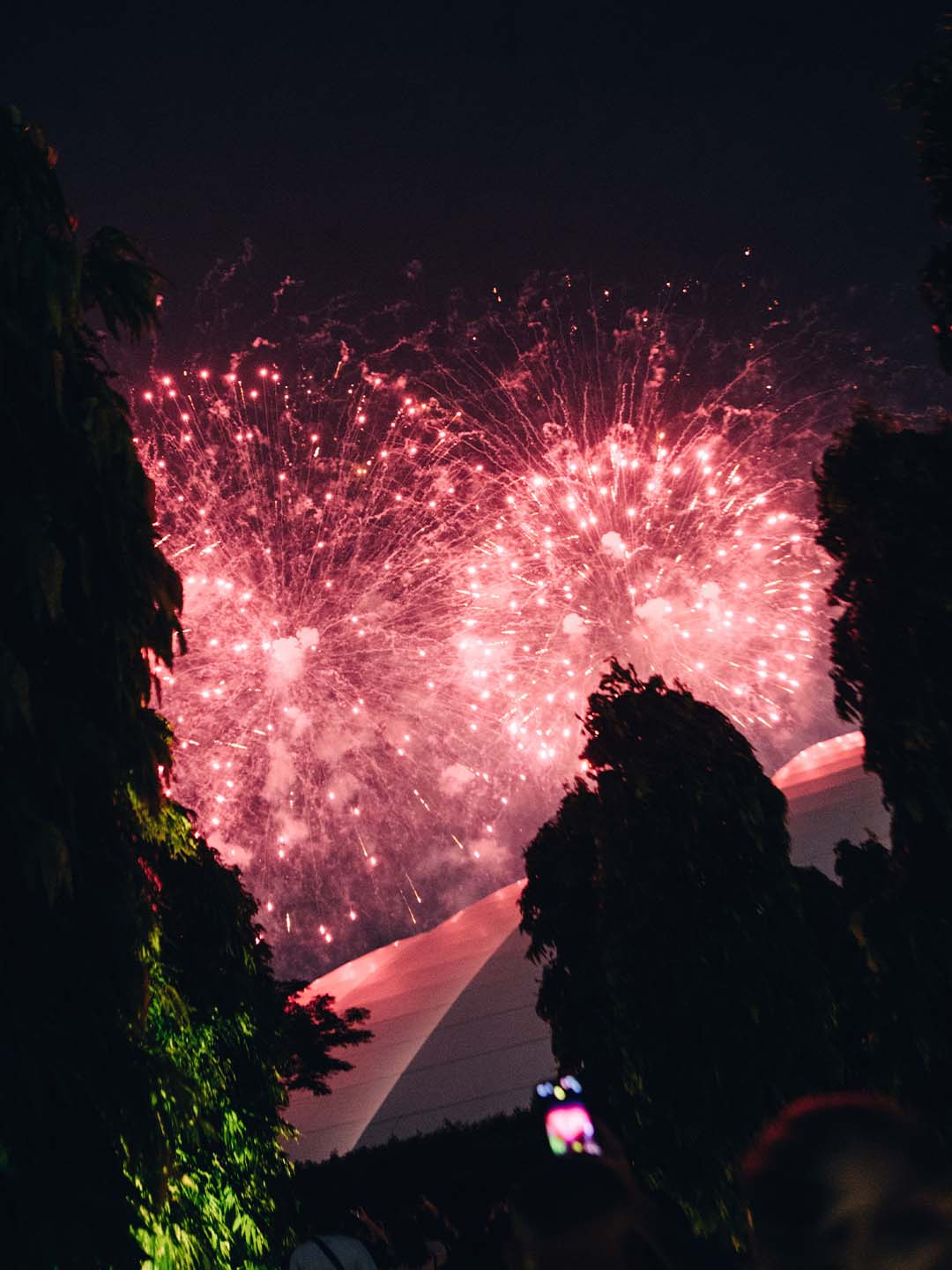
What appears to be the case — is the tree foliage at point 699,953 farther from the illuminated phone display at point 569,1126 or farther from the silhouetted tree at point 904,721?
the silhouetted tree at point 904,721

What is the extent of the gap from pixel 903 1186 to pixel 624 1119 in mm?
6598

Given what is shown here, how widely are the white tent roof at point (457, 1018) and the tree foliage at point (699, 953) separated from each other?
293 inches

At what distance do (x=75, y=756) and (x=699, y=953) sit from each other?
197 inches

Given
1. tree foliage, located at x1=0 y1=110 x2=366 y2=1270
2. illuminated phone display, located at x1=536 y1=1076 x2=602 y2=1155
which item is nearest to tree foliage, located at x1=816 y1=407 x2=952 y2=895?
illuminated phone display, located at x1=536 y1=1076 x2=602 y2=1155

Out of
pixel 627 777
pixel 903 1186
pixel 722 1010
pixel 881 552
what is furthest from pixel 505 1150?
pixel 903 1186

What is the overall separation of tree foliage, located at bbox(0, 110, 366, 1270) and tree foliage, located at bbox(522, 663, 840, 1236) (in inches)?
146

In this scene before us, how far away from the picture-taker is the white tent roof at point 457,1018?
546 inches

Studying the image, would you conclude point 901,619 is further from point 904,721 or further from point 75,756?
point 75,756

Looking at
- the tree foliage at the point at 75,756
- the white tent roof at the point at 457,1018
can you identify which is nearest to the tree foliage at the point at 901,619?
the tree foliage at the point at 75,756

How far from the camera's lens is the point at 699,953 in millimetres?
6254

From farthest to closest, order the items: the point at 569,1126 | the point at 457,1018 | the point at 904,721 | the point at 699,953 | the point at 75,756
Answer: the point at 457,1018
the point at 699,953
the point at 569,1126
the point at 904,721
the point at 75,756

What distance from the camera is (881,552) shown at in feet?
14.6

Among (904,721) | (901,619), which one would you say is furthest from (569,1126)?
(901,619)

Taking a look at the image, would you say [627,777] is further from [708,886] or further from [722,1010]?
[722,1010]
